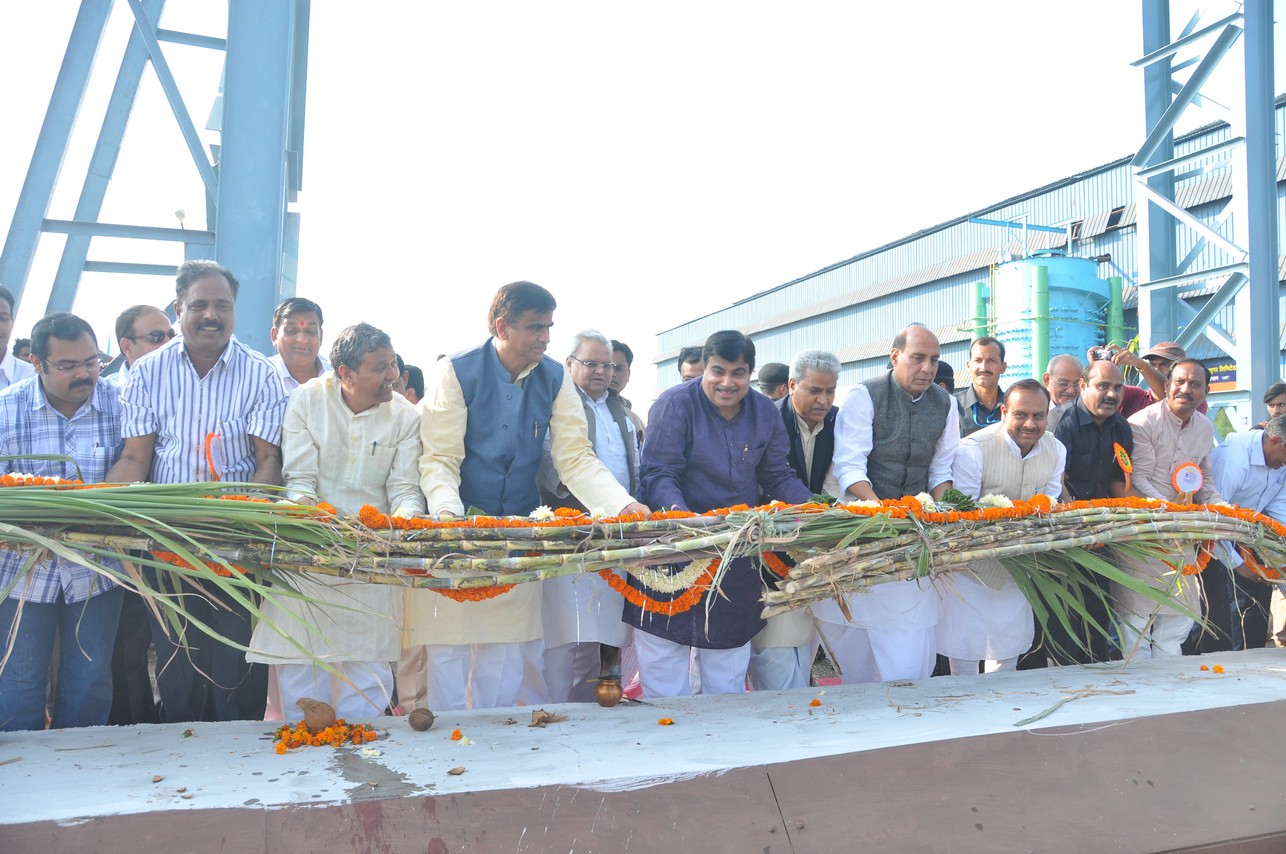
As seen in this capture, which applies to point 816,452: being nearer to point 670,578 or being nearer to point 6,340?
point 670,578

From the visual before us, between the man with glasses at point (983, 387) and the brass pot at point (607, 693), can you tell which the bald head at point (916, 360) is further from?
the brass pot at point (607, 693)

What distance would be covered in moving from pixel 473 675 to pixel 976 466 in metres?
2.31

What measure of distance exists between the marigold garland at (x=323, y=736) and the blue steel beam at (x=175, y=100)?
322cm

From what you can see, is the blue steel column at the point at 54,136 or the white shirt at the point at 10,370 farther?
the blue steel column at the point at 54,136

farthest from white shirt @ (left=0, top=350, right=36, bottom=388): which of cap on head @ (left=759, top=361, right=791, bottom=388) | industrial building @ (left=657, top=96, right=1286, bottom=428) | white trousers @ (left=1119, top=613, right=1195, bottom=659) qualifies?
industrial building @ (left=657, top=96, right=1286, bottom=428)

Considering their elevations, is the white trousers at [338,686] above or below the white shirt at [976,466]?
below

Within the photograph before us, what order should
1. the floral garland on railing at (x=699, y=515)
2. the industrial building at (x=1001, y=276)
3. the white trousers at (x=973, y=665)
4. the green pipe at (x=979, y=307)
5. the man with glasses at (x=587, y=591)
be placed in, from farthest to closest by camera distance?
the green pipe at (x=979, y=307) < the industrial building at (x=1001, y=276) < the white trousers at (x=973, y=665) < the man with glasses at (x=587, y=591) < the floral garland on railing at (x=699, y=515)

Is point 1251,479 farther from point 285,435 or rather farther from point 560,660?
point 285,435

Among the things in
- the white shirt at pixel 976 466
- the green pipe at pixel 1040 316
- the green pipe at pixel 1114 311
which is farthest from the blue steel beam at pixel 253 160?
the green pipe at pixel 1114 311

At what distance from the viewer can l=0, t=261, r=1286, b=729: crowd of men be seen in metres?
3.04

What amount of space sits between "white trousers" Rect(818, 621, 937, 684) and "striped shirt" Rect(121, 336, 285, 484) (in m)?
2.33

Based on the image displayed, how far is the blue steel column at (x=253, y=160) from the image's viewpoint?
4.59 meters

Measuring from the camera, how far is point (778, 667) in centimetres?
375

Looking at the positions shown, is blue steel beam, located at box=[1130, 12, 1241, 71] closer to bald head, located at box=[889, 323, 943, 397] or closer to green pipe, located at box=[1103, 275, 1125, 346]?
bald head, located at box=[889, 323, 943, 397]
